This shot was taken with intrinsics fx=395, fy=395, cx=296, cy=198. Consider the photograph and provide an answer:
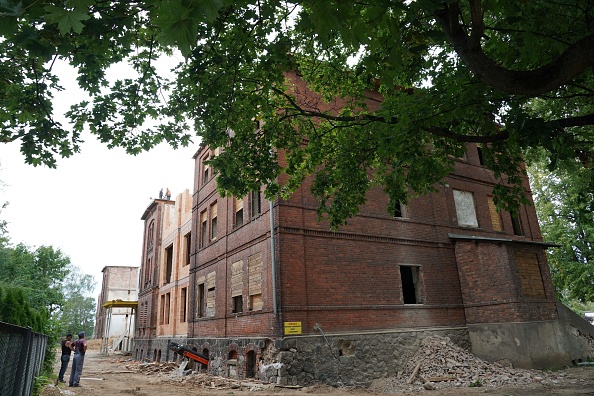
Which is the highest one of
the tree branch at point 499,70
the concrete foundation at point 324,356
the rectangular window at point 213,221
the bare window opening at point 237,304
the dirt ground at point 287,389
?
the rectangular window at point 213,221

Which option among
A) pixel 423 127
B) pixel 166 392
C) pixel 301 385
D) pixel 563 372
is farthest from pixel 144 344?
pixel 423 127

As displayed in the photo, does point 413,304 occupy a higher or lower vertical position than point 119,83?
lower

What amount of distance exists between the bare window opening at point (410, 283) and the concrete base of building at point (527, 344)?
2.66 m

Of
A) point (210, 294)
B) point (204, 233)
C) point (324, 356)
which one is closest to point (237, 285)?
point (210, 294)

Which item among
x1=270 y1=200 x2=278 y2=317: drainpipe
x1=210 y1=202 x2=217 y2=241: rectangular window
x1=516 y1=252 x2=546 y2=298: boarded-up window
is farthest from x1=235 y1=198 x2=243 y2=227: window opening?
x1=516 y1=252 x2=546 y2=298: boarded-up window

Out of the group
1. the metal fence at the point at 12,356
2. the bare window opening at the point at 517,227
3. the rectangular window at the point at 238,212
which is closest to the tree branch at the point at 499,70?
the metal fence at the point at 12,356

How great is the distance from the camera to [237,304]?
53.5 ft

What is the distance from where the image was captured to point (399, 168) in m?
8.92

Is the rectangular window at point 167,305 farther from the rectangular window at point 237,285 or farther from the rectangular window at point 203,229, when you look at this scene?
the rectangular window at point 237,285

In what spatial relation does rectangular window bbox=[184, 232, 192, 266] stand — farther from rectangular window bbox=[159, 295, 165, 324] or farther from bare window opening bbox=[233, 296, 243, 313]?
bare window opening bbox=[233, 296, 243, 313]

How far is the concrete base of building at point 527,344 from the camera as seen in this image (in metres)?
14.9

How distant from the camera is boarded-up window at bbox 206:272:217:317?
720 inches

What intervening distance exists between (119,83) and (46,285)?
112 feet

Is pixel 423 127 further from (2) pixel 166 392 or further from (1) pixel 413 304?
(2) pixel 166 392
